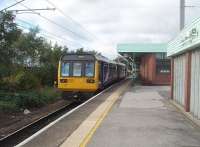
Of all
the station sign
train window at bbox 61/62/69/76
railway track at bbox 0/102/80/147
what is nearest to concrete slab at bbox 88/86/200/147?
the station sign

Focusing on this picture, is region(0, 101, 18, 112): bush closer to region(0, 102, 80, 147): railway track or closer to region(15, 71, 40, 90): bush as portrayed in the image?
region(0, 102, 80, 147): railway track

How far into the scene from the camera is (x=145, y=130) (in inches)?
546

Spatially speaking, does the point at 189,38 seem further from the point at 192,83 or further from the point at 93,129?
the point at 93,129

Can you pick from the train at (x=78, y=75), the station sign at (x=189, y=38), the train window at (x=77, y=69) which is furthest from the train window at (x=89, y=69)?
the station sign at (x=189, y=38)

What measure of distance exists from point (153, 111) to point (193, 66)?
8.14 ft

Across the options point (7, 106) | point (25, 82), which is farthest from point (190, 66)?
point (25, 82)

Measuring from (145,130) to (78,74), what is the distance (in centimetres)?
1482

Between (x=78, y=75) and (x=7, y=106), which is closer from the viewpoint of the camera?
(x=7, y=106)

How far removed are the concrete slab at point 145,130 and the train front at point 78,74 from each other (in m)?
8.54

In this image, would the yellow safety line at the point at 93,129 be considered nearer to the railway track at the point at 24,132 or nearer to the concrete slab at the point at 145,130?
the concrete slab at the point at 145,130

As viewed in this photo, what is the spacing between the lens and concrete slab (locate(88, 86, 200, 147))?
11.8m

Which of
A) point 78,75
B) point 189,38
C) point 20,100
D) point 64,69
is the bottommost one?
point 20,100

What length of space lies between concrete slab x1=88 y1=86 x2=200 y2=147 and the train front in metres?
8.54

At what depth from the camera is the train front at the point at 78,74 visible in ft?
92.3
